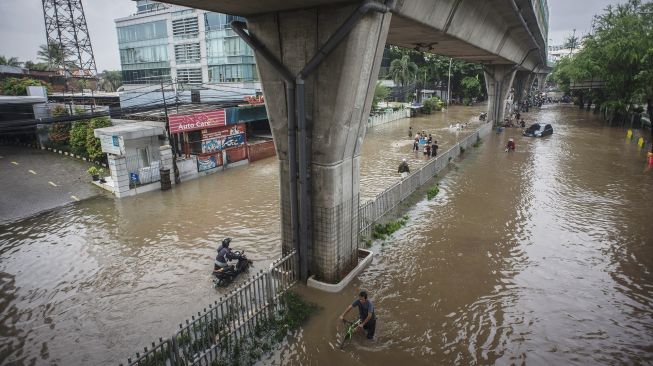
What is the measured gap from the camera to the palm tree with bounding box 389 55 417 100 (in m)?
59.1

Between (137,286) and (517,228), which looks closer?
(137,286)

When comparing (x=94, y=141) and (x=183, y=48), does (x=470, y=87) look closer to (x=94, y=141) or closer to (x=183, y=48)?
(x=183, y=48)

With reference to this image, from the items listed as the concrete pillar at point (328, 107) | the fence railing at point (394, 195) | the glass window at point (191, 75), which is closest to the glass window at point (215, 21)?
the glass window at point (191, 75)

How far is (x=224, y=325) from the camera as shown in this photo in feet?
23.3

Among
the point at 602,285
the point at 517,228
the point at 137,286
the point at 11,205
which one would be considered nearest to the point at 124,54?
the point at 11,205

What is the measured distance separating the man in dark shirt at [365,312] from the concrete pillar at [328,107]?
220cm

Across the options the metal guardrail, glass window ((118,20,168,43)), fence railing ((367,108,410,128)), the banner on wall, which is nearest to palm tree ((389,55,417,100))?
fence railing ((367,108,410,128))

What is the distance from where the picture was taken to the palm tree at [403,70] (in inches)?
2325

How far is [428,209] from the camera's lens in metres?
15.7

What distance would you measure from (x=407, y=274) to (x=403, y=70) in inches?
2107

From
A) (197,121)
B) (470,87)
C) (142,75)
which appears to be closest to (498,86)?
(470,87)

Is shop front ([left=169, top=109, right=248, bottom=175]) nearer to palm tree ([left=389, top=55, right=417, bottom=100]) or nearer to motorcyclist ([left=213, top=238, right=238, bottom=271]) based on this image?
motorcyclist ([left=213, top=238, right=238, bottom=271])

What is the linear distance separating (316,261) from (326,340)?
7.66ft

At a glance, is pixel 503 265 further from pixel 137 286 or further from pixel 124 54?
pixel 124 54
